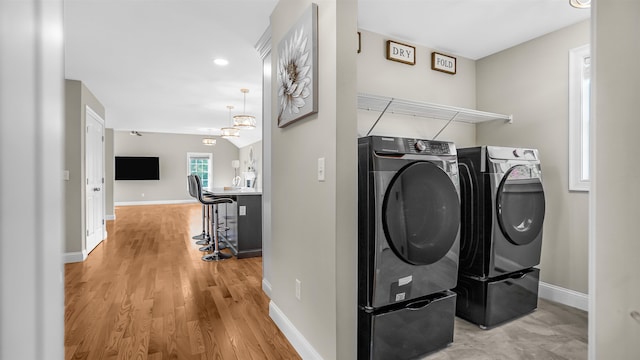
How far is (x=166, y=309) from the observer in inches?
98.4

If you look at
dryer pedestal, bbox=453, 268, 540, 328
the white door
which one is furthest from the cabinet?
dryer pedestal, bbox=453, 268, 540, 328

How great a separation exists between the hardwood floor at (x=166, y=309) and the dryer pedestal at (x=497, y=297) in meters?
1.36

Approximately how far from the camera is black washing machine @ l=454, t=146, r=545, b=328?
7.27 ft

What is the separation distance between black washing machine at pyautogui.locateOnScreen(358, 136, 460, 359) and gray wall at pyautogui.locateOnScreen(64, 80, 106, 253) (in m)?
4.09

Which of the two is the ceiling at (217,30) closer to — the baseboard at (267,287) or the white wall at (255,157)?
the baseboard at (267,287)

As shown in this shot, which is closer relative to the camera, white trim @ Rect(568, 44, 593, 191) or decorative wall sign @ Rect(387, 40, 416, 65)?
white trim @ Rect(568, 44, 593, 191)

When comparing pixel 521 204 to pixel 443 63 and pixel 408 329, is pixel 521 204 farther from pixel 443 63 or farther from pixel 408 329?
pixel 443 63

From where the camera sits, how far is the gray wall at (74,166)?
156 inches

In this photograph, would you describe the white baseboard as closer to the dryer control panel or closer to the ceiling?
the dryer control panel

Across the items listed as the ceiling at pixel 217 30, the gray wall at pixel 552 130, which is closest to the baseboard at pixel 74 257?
the ceiling at pixel 217 30

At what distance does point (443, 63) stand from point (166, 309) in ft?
11.2

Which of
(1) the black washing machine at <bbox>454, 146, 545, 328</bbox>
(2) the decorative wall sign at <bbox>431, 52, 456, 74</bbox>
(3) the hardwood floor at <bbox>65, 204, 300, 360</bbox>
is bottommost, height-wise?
(3) the hardwood floor at <bbox>65, 204, 300, 360</bbox>
